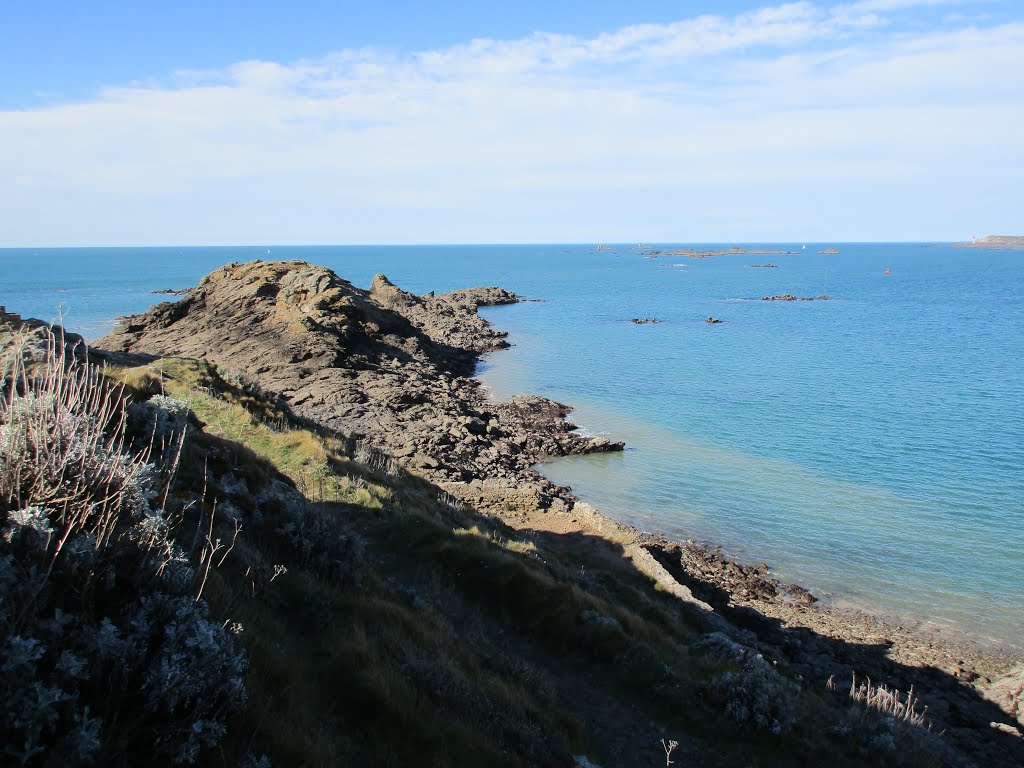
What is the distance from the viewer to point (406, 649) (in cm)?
704

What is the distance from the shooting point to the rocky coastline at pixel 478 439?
49.3ft

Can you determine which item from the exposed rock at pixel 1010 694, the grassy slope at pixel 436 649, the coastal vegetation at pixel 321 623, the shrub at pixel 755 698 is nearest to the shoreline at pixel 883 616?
the coastal vegetation at pixel 321 623

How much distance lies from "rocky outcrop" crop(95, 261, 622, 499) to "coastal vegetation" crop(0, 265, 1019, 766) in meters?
9.35

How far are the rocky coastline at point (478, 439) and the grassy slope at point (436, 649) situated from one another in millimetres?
4560

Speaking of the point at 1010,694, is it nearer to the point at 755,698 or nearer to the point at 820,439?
the point at 755,698

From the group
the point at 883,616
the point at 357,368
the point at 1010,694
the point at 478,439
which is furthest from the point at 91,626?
the point at 357,368

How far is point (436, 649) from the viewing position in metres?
7.68

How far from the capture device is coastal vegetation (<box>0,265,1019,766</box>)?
400cm

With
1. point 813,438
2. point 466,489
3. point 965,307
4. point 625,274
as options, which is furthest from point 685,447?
point 625,274

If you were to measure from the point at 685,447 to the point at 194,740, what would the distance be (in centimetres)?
2927

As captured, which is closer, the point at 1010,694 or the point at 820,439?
the point at 1010,694

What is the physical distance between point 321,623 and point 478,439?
24.3 metres

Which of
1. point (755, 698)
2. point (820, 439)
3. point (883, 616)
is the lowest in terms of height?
point (883, 616)

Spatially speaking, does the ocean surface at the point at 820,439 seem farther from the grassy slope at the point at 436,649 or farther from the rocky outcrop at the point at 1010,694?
the grassy slope at the point at 436,649
